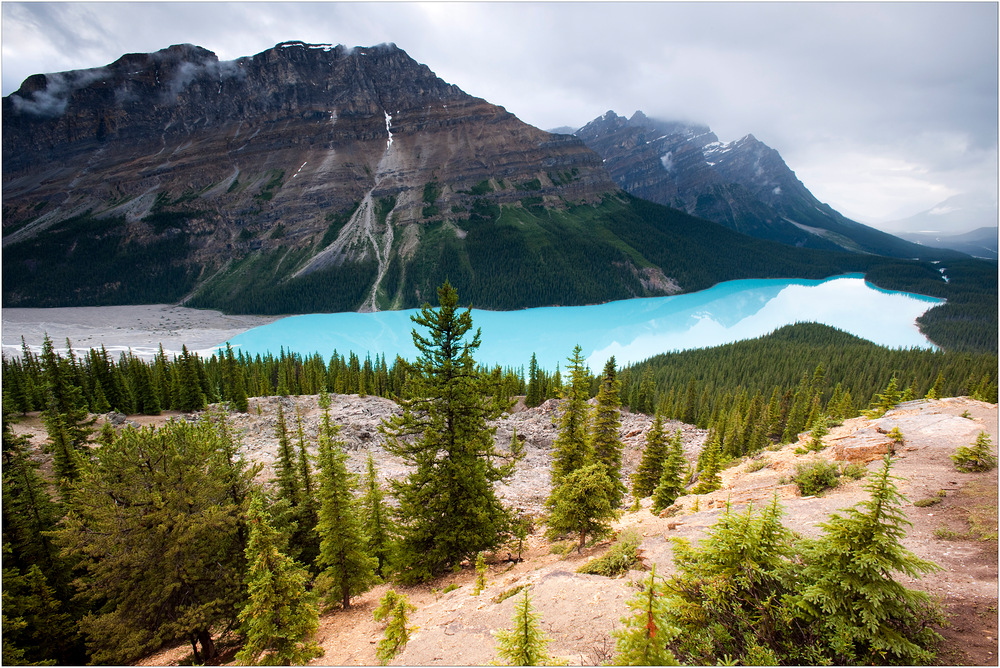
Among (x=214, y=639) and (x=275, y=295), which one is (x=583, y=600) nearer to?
(x=214, y=639)

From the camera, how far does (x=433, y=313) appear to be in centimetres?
1497

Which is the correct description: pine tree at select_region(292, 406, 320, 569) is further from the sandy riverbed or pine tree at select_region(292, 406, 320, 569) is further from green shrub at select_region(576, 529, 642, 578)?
the sandy riverbed

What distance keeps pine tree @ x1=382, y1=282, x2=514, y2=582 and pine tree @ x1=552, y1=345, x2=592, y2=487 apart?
6.95m

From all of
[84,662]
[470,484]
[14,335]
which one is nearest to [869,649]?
[470,484]

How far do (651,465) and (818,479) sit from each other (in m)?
14.4

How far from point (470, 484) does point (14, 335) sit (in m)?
192

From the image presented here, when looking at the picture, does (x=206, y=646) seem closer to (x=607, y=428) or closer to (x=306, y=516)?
(x=306, y=516)

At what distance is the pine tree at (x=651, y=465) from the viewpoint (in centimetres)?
2875

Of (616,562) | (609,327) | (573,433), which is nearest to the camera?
(616,562)

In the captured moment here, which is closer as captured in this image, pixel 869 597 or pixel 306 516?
pixel 869 597

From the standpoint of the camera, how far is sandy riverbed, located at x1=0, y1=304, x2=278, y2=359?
390 ft

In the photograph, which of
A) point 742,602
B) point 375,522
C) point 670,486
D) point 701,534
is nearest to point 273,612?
point 375,522

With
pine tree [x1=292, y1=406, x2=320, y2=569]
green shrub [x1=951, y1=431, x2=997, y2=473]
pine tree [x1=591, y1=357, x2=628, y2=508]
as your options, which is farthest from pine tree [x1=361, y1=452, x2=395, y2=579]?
green shrub [x1=951, y1=431, x2=997, y2=473]

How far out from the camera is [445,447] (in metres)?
15.8
